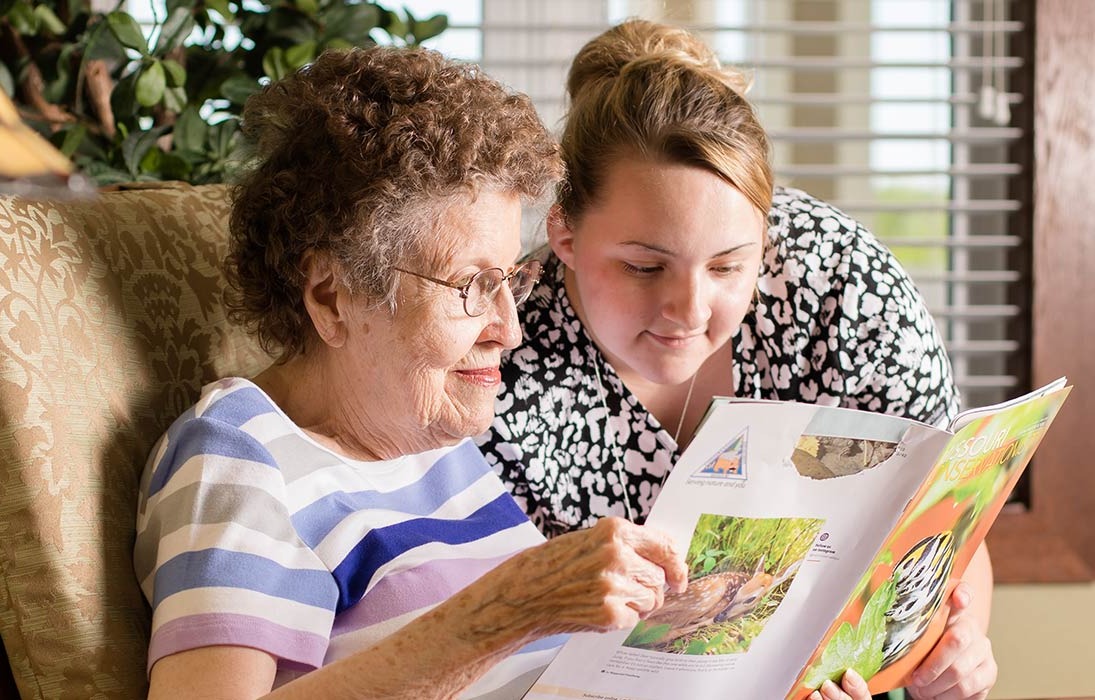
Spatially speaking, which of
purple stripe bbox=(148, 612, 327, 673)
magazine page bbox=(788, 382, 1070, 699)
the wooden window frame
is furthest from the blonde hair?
the wooden window frame

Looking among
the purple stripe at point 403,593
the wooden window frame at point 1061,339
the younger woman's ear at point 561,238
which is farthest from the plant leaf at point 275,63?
the wooden window frame at point 1061,339

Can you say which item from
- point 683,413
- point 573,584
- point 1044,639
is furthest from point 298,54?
point 1044,639

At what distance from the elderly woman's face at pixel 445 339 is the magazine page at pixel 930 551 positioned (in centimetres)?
44

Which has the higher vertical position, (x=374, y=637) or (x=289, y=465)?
(x=289, y=465)

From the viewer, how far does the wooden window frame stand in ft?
9.14

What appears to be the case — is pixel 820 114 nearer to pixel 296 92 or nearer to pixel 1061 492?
pixel 1061 492

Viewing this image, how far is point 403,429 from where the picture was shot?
1.25 metres

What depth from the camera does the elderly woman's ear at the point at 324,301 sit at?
47.5 inches

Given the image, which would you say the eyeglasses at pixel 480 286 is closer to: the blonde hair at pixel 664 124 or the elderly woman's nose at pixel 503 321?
the elderly woman's nose at pixel 503 321

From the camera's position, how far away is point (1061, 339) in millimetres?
2844

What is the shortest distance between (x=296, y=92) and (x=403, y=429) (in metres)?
0.38

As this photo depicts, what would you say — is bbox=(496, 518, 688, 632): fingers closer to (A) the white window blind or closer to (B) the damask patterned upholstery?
(B) the damask patterned upholstery

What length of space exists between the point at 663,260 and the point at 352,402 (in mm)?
472

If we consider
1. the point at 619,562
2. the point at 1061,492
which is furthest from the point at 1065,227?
the point at 619,562
